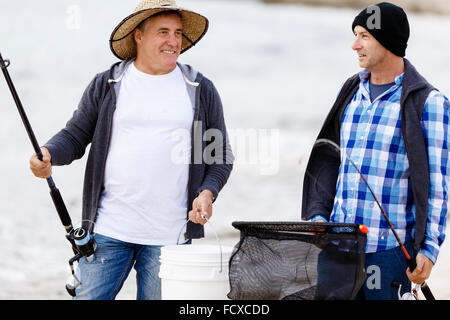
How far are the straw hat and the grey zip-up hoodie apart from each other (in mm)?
147

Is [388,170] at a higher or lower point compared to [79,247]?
higher

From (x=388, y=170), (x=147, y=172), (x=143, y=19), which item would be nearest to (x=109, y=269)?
(x=147, y=172)

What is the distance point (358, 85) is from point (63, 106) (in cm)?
1344

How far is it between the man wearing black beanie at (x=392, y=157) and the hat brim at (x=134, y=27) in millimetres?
844

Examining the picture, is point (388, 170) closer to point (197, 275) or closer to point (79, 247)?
point (197, 275)

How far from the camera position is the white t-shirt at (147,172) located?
3217 millimetres

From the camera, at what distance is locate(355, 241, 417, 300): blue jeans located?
2.77 meters

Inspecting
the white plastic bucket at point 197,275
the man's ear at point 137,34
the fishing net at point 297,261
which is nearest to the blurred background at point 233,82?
the man's ear at point 137,34

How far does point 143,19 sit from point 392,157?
1.26 meters

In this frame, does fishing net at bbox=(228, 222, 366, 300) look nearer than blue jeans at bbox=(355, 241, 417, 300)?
Yes

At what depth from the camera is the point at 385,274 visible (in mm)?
2791

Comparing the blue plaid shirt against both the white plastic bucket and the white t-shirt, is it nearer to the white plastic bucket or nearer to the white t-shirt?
the white plastic bucket

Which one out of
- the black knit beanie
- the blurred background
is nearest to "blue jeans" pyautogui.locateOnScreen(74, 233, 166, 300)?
the black knit beanie
